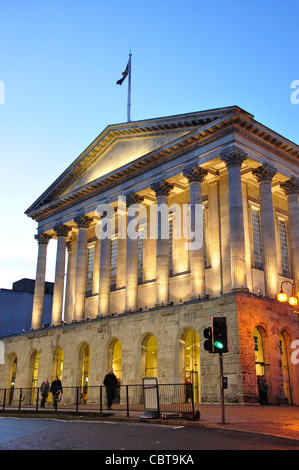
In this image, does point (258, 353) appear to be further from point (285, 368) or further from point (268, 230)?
point (268, 230)

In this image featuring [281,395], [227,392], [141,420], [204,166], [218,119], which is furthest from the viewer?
[204,166]

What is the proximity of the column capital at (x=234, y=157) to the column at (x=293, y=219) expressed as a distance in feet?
16.4

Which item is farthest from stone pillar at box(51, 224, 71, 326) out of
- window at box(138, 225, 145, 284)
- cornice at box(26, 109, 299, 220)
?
window at box(138, 225, 145, 284)

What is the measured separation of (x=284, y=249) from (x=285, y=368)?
361 inches

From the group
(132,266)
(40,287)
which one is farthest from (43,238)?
(132,266)

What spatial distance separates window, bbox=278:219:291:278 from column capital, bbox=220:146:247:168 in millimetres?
7435

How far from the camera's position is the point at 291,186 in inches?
1316

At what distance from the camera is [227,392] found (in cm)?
2478

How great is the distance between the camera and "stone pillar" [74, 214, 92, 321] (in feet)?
128

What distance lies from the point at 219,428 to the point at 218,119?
20.0 meters

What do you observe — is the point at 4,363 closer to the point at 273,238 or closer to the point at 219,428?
the point at 273,238

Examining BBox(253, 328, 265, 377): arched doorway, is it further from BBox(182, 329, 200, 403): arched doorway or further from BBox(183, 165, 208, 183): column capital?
BBox(183, 165, 208, 183): column capital
